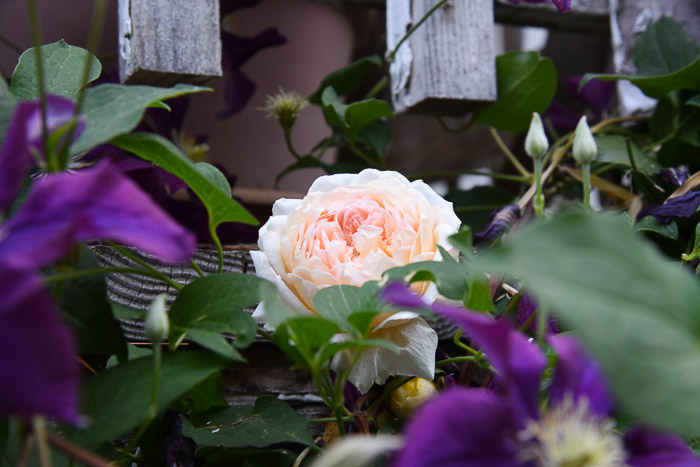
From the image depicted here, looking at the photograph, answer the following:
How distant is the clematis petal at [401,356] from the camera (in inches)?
15.0

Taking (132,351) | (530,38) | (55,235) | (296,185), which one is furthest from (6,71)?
(530,38)

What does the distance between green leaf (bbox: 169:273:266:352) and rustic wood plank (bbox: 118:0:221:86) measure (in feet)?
0.81

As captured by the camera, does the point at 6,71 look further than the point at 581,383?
Yes

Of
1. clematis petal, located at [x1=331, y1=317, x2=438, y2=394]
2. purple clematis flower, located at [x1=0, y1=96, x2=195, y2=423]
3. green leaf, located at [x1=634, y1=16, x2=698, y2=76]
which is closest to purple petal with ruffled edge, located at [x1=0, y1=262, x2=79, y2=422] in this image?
purple clematis flower, located at [x1=0, y1=96, x2=195, y2=423]

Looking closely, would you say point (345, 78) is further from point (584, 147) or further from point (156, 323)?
point (156, 323)

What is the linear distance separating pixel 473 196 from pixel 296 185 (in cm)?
22

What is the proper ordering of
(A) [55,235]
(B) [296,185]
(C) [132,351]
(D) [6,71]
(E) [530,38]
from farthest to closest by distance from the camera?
1. (E) [530,38]
2. (B) [296,185]
3. (D) [6,71]
4. (C) [132,351]
5. (A) [55,235]

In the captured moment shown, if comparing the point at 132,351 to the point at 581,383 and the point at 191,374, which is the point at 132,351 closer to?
the point at 191,374

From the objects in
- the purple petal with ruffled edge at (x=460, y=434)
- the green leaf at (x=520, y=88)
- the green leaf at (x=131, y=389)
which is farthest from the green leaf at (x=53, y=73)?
the green leaf at (x=520, y=88)

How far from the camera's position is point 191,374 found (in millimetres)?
287

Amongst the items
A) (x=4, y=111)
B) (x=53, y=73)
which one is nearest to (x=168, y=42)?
(x=53, y=73)

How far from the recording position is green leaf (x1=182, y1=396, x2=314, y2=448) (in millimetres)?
353

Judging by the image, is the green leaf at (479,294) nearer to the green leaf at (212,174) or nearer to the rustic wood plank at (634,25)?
the green leaf at (212,174)

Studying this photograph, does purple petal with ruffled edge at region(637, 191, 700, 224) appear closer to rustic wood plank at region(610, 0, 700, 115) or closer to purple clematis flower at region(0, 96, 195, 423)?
rustic wood plank at region(610, 0, 700, 115)
